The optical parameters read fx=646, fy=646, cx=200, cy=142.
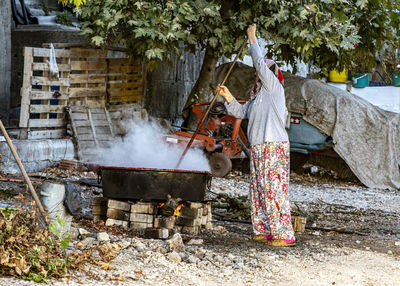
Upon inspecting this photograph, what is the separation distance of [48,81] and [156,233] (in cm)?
510

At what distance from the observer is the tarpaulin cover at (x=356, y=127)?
11.9 m

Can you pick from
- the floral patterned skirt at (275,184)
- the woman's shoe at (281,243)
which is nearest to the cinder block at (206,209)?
the floral patterned skirt at (275,184)

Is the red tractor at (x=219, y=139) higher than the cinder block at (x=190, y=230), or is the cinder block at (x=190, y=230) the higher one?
the red tractor at (x=219, y=139)

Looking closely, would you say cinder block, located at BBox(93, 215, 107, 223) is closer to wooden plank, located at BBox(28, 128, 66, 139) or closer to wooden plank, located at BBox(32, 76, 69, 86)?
wooden plank, located at BBox(28, 128, 66, 139)

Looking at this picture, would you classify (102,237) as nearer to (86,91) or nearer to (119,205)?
(119,205)

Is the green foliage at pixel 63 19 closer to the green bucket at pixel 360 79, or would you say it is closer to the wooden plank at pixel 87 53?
the wooden plank at pixel 87 53

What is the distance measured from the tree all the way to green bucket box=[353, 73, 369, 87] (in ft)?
20.5

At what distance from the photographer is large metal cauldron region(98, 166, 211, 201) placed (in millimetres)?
6465

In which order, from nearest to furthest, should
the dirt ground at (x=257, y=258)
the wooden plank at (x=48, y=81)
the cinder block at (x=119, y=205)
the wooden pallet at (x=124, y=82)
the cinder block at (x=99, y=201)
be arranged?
the dirt ground at (x=257, y=258), the cinder block at (x=119, y=205), the cinder block at (x=99, y=201), the wooden plank at (x=48, y=81), the wooden pallet at (x=124, y=82)

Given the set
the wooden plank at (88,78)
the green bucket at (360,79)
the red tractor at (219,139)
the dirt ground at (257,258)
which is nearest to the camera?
the dirt ground at (257,258)

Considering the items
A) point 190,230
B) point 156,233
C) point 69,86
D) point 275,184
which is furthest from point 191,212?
point 69,86

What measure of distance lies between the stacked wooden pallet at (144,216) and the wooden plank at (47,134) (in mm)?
3969

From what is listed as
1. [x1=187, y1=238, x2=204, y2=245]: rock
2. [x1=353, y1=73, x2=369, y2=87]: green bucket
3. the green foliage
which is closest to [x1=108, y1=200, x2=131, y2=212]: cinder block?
[x1=187, y1=238, x2=204, y2=245]: rock

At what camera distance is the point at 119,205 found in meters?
6.70
